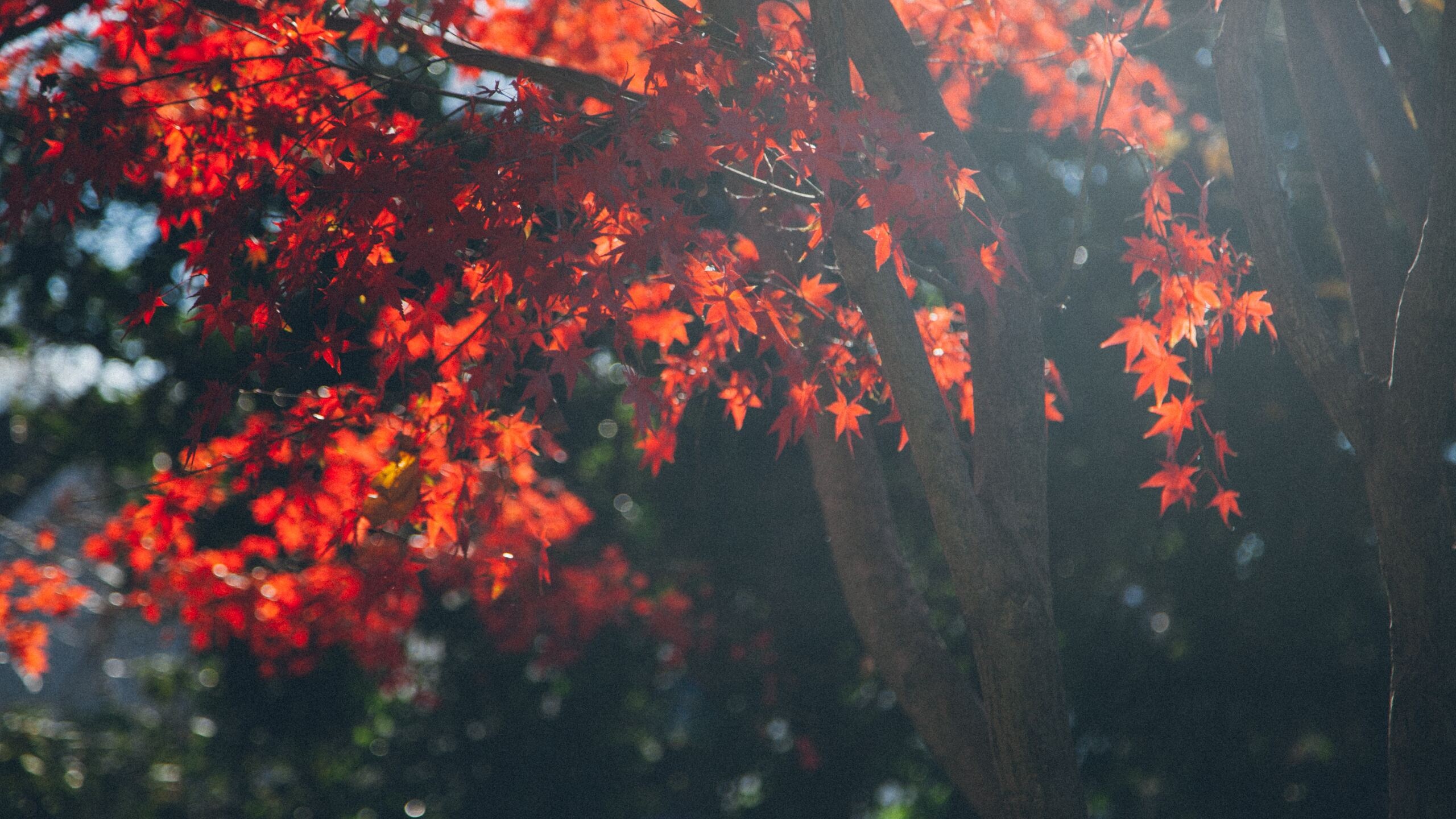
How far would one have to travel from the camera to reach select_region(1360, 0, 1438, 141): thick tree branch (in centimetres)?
294

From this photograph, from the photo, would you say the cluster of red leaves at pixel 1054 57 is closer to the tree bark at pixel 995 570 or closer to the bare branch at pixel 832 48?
the bare branch at pixel 832 48

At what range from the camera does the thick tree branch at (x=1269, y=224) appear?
267 centimetres

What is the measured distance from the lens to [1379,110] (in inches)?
121

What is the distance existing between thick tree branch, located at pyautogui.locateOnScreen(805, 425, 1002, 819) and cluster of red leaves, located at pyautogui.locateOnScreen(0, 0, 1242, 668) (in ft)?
0.67

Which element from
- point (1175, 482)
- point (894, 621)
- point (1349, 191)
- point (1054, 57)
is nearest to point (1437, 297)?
point (1349, 191)

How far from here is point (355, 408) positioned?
2.93 metres

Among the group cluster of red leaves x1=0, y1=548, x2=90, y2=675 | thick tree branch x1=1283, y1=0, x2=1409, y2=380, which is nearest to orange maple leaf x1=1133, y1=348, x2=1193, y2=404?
thick tree branch x1=1283, y1=0, x2=1409, y2=380

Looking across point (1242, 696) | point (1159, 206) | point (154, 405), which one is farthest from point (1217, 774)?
point (154, 405)

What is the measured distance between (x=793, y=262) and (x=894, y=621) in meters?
1.37

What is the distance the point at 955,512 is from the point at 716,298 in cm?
89

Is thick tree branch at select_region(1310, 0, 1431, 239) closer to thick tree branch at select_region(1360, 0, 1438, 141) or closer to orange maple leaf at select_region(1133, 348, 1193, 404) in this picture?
thick tree branch at select_region(1360, 0, 1438, 141)

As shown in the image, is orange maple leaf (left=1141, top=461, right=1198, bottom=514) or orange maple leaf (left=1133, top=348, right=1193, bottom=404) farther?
orange maple leaf (left=1141, top=461, right=1198, bottom=514)

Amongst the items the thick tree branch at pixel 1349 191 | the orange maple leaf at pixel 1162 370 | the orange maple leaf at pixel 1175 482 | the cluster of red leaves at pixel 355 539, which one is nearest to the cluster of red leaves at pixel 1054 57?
the thick tree branch at pixel 1349 191

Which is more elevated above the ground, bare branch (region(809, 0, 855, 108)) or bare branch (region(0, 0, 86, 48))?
bare branch (region(809, 0, 855, 108))
